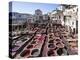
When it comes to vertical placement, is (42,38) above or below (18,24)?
below

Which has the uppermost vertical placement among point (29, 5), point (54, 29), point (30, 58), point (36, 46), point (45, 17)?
point (29, 5)

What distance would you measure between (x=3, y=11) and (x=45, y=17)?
38cm

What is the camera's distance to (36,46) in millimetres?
1526

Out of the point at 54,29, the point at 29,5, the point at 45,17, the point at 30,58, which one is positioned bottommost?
the point at 30,58

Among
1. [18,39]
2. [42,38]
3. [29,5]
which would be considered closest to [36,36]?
[42,38]

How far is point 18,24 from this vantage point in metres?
1.47

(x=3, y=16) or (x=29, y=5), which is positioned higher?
(x=29, y=5)

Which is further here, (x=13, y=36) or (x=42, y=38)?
(x=42, y=38)

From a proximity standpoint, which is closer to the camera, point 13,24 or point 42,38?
point 13,24

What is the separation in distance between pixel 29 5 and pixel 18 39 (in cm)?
32

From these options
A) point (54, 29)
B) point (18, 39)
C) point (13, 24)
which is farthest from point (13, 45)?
point (54, 29)

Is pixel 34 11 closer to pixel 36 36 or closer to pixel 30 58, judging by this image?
pixel 36 36

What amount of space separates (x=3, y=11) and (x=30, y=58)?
1.55 feet

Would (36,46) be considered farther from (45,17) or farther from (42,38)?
(45,17)
